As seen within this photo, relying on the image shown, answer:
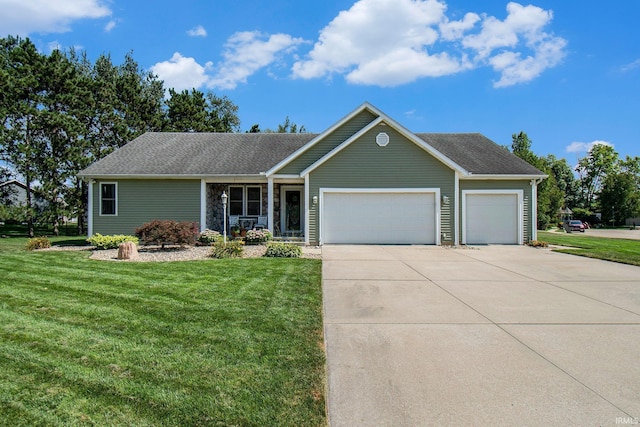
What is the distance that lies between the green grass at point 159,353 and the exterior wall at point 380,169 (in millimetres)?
8099

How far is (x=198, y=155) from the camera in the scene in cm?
1755

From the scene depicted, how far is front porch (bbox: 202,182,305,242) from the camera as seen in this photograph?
17203mm

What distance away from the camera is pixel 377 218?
49.9ft

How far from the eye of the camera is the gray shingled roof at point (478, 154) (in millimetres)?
15848

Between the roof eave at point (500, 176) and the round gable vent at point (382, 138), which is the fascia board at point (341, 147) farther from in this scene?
the roof eave at point (500, 176)

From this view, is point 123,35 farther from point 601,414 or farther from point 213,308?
point 601,414

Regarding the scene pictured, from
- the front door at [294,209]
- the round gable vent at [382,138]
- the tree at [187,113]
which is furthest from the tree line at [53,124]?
the round gable vent at [382,138]

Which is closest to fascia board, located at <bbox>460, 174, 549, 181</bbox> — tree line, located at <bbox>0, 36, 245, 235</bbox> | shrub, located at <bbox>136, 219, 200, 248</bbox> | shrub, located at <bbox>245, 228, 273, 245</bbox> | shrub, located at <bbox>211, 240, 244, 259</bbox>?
shrub, located at <bbox>245, 228, 273, 245</bbox>

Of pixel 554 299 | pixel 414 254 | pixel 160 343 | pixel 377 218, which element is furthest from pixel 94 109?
pixel 554 299

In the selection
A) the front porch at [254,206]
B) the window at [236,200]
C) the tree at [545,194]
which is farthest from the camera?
the tree at [545,194]

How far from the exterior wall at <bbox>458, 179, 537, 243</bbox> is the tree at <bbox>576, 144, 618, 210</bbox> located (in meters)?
51.9

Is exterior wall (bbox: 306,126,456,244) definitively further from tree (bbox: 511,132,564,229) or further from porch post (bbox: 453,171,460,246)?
tree (bbox: 511,132,564,229)

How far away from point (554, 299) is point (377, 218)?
8.91m

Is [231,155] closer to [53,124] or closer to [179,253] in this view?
[179,253]
